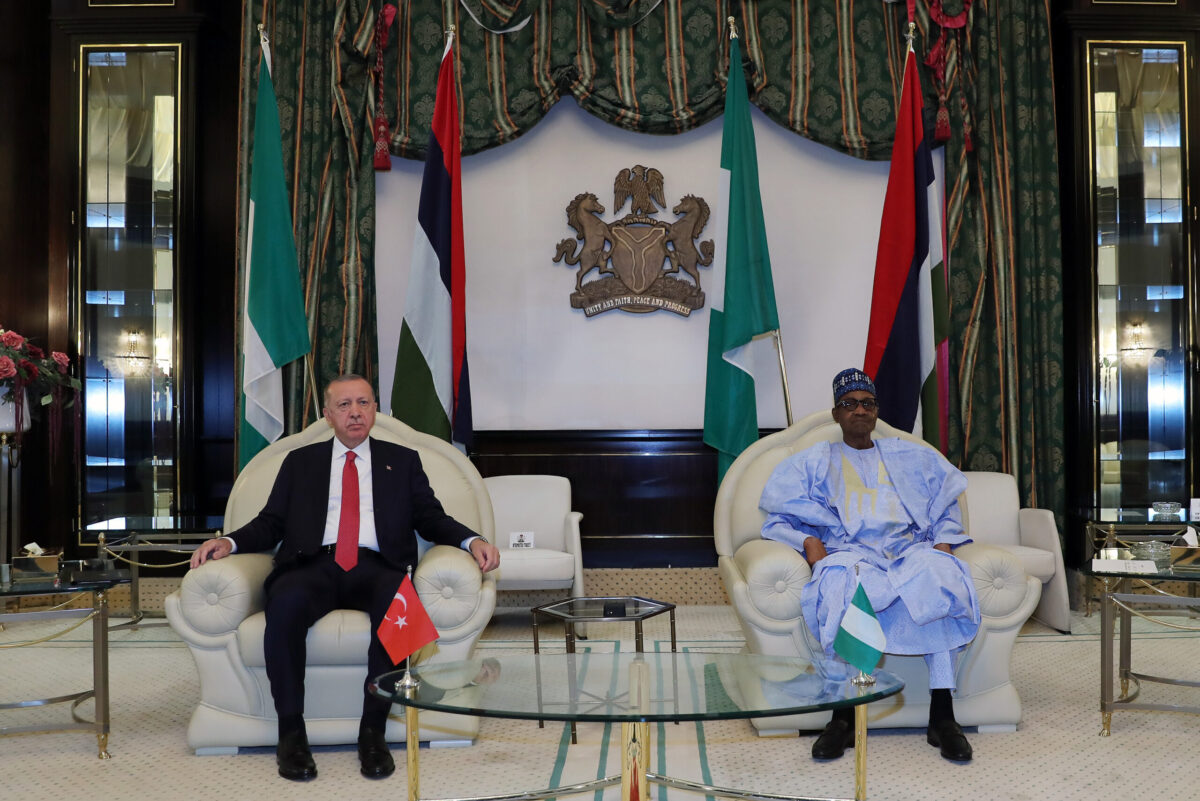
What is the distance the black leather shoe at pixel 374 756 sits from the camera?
311cm

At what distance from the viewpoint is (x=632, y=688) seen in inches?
98.3

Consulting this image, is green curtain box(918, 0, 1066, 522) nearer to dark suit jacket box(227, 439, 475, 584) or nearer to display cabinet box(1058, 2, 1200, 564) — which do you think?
display cabinet box(1058, 2, 1200, 564)

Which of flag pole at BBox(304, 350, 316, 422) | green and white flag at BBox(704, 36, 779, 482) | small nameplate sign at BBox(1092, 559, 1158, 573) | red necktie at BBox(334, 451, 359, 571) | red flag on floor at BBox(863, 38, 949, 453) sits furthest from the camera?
flag pole at BBox(304, 350, 316, 422)

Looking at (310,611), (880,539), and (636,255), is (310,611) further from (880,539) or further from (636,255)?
(636,255)

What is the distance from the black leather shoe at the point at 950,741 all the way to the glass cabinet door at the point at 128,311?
4304 mm

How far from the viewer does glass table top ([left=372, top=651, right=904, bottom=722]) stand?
230 centimetres

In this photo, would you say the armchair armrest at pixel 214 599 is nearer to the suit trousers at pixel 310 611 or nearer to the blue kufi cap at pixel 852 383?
the suit trousers at pixel 310 611

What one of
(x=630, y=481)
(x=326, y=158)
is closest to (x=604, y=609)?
(x=630, y=481)

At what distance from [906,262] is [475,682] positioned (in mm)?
3590

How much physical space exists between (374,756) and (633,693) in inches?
42.4

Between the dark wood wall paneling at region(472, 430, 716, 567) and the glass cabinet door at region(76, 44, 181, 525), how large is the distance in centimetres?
181

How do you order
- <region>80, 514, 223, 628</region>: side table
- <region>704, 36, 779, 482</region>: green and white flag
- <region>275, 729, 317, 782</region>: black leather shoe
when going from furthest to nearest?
<region>704, 36, 779, 482</region>: green and white flag, <region>80, 514, 223, 628</region>: side table, <region>275, 729, 317, 782</region>: black leather shoe

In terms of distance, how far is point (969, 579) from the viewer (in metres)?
3.35

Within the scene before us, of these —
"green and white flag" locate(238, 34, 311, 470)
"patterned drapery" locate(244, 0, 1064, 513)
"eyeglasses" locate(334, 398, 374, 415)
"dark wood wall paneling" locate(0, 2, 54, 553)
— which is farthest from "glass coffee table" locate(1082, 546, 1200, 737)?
"dark wood wall paneling" locate(0, 2, 54, 553)
